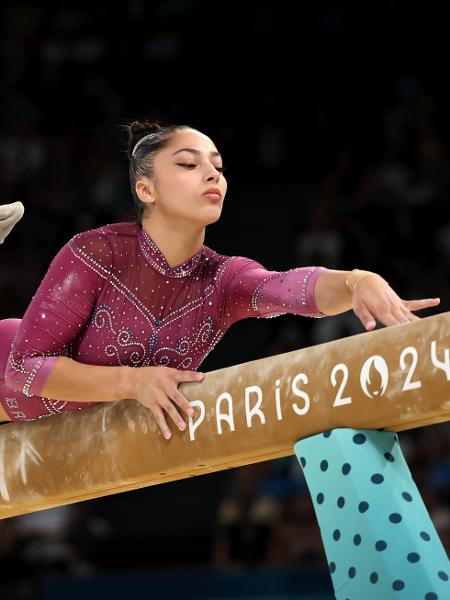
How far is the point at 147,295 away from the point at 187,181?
29 cm

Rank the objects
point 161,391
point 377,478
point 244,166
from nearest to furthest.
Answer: point 377,478 < point 161,391 < point 244,166

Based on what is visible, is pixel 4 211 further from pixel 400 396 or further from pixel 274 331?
pixel 274 331

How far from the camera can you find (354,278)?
2172 mm

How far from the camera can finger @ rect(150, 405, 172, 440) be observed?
2301 mm

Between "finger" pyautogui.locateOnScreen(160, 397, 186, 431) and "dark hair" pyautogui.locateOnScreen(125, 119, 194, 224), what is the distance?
21.1 inches

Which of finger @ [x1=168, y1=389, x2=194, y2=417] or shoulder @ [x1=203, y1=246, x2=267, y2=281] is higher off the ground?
shoulder @ [x1=203, y1=246, x2=267, y2=281]

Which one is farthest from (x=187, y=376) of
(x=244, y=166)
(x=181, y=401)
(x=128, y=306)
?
(x=244, y=166)

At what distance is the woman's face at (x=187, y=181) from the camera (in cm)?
245

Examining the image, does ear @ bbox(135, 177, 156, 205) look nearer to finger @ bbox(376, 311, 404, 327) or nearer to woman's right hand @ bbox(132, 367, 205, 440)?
woman's right hand @ bbox(132, 367, 205, 440)

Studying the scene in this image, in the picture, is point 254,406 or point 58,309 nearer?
point 254,406

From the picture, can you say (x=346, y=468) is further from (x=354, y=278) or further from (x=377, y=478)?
(x=354, y=278)

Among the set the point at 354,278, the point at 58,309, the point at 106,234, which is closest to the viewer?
the point at 354,278

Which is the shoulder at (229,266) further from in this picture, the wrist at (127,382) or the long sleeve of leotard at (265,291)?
the wrist at (127,382)

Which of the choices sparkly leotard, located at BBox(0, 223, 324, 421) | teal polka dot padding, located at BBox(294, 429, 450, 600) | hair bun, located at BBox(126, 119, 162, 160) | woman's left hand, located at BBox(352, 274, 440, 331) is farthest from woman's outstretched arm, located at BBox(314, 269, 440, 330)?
hair bun, located at BBox(126, 119, 162, 160)
